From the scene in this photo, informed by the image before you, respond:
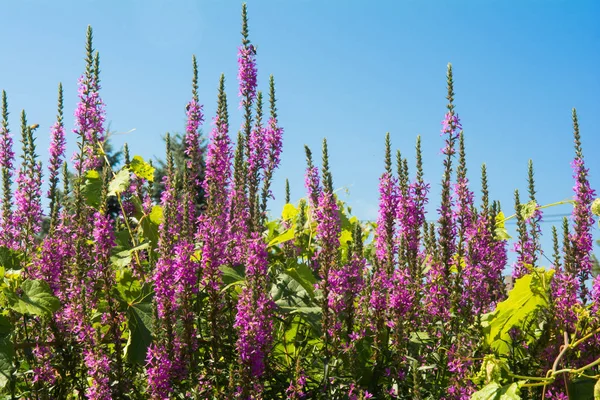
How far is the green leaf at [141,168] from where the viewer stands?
5.63 m

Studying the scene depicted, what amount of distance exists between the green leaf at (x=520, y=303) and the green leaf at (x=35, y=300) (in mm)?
2616

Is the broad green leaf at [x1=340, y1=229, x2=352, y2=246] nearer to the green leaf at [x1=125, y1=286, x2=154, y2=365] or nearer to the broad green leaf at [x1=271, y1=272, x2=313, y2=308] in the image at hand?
the broad green leaf at [x1=271, y1=272, x2=313, y2=308]

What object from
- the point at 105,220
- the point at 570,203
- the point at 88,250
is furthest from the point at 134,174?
the point at 570,203

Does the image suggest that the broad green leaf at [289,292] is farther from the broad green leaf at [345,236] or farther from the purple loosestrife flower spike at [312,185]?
the broad green leaf at [345,236]

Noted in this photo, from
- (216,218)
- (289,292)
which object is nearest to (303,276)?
(289,292)

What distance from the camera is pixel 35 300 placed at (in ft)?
12.2

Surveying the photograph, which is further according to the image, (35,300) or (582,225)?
(582,225)

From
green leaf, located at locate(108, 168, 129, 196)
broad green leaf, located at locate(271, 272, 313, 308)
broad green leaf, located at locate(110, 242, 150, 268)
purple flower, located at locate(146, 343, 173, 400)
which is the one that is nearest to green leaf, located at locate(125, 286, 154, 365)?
purple flower, located at locate(146, 343, 173, 400)

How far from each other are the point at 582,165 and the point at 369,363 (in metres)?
3.19

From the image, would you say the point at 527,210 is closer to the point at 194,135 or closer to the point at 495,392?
the point at 495,392

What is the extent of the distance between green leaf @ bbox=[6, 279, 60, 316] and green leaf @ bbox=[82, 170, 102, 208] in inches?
51.4

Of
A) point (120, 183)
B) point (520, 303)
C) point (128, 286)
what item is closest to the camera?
point (520, 303)

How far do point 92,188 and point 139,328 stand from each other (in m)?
1.67

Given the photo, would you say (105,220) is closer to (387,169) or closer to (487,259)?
(387,169)
